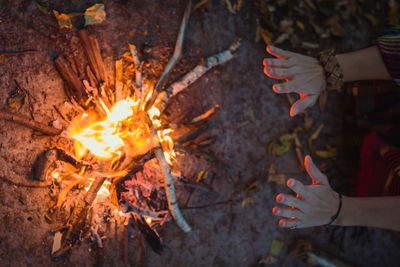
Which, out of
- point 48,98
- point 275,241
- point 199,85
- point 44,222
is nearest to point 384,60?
point 199,85

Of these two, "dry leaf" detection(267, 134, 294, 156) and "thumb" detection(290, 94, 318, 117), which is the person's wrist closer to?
"thumb" detection(290, 94, 318, 117)

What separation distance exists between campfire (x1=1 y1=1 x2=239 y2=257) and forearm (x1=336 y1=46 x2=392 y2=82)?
1.59m

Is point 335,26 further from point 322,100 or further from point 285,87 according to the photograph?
point 285,87

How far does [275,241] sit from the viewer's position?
107 inches

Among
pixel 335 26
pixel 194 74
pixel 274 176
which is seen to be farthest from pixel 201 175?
pixel 335 26

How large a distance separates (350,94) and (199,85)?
173 centimetres

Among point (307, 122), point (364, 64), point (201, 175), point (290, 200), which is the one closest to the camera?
point (290, 200)


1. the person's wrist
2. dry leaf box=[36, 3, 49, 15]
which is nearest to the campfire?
dry leaf box=[36, 3, 49, 15]

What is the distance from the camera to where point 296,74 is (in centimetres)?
202

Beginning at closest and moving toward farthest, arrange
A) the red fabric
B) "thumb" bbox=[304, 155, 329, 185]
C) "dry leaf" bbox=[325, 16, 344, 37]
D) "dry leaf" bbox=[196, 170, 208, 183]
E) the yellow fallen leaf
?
"thumb" bbox=[304, 155, 329, 185], the red fabric, "dry leaf" bbox=[196, 170, 208, 183], the yellow fallen leaf, "dry leaf" bbox=[325, 16, 344, 37]

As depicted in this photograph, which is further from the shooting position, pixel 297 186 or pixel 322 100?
pixel 322 100

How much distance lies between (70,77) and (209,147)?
1330mm

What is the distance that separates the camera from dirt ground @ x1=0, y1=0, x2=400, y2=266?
186 centimetres

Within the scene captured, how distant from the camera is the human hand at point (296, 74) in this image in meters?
1.95
